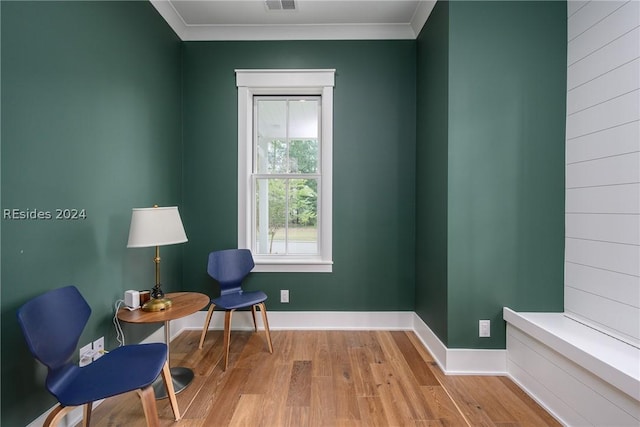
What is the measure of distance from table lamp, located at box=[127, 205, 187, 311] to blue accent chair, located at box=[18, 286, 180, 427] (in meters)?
0.37

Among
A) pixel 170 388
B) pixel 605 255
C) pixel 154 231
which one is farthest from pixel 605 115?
pixel 170 388

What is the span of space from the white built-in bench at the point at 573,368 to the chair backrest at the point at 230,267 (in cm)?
212

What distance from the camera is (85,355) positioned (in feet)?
5.50

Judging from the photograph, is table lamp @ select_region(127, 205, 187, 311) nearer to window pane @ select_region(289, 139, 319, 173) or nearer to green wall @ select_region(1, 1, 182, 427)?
green wall @ select_region(1, 1, 182, 427)

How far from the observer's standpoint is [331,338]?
2.59m

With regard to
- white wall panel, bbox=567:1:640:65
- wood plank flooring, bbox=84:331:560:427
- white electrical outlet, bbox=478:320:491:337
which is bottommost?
wood plank flooring, bbox=84:331:560:427

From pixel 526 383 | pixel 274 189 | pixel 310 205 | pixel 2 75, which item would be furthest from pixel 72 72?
pixel 526 383

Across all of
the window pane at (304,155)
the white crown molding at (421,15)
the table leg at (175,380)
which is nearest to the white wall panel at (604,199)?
the white crown molding at (421,15)

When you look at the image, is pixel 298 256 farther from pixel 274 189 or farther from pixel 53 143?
pixel 53 143

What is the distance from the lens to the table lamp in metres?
1.73

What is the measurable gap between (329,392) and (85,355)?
1493 millimetres

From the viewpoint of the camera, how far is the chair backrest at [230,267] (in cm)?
248

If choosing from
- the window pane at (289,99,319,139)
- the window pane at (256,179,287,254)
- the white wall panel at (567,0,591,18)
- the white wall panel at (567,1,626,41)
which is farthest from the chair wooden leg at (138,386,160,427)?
the white wall panel at (567,0,591,18)

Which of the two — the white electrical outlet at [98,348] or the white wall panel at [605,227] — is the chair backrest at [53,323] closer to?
the white electrical outlet at [98,348]
